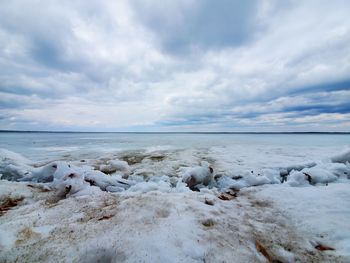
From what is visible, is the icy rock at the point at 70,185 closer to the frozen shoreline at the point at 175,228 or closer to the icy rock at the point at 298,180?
the frozen shoreline at the point at 175,228

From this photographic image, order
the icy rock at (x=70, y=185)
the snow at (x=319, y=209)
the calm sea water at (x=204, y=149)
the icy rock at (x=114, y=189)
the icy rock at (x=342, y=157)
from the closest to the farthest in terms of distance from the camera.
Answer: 1. the snow at (x=319, y=209)
2. the icy rock at (x=70, y=185)
3. the icy rock at (x=114, y=189)
4. the icy rock at (x=342, y=157)
5. the calm sea water at (x=204, y=149)

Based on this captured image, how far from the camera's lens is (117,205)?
152 inches

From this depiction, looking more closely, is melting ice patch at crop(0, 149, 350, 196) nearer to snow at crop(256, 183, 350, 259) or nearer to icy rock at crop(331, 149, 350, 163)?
snow at crop(256, 183, 350, 259)

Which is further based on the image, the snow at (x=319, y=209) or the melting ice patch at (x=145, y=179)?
the melting ice patch at (x=145, y=179)

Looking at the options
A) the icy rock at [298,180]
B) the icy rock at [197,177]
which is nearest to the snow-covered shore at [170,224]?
the icy rock at [197,177]

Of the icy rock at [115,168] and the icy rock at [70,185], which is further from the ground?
the icy rock at [70,185]

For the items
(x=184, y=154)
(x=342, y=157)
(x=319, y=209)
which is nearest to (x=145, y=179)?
(x=319, y=209)

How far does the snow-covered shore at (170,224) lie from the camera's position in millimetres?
2424

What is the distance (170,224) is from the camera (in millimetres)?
3016

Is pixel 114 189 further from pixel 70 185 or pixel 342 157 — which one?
pixel 342 157

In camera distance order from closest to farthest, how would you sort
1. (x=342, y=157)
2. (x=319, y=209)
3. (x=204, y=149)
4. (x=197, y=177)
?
(x=319, y=209) < (x=197, y=177) < (x=342, y=157) < (x=204, y=149)

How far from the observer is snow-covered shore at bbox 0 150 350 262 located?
7.95 ft

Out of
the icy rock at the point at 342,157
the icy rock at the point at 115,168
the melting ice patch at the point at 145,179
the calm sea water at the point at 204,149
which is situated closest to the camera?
the melting ice patch at the point at 145,179

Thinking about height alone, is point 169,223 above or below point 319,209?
above
